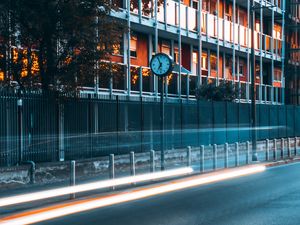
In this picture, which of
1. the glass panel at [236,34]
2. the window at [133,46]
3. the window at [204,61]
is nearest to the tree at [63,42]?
the window at [133,46]

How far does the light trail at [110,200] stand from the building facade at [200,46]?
4.00 metres

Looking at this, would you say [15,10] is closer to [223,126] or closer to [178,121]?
[178,121]

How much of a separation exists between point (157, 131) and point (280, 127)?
14.6m

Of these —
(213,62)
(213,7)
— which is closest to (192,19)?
(213,7)

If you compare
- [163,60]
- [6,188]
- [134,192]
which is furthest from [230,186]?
[6,188]

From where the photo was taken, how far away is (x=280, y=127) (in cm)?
3444

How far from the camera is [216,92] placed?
28.4 metres

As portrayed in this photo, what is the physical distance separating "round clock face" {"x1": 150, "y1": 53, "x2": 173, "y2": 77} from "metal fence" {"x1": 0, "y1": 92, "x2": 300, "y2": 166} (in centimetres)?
233

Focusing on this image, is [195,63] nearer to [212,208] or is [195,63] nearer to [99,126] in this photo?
[99,126]

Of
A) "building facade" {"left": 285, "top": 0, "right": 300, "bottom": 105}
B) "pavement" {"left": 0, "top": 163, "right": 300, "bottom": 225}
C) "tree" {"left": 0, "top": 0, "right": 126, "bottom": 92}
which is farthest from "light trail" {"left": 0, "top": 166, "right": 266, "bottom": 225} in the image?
"building facade" {"left": 285, "top": 0, "right": 300, "bottom": 105}

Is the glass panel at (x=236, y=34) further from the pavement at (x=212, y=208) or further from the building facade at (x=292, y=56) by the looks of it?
the pavement at (x=212, y=208)

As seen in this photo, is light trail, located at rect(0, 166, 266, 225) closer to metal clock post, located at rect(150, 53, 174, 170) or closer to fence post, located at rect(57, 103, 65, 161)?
metal clock post, located at rect(150, 53, 174, 170)

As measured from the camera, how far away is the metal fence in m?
15.2

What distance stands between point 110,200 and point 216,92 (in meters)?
16.7
